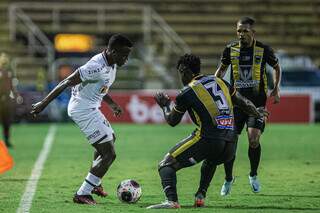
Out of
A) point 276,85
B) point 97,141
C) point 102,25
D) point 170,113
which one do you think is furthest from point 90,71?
point 102,25

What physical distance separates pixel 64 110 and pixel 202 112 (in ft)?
63.0

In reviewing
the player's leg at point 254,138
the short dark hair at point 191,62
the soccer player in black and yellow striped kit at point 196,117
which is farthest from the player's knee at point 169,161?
the player's leg at point 254,138

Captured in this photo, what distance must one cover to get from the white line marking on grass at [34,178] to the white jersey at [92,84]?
122cm

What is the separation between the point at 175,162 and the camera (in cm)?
928

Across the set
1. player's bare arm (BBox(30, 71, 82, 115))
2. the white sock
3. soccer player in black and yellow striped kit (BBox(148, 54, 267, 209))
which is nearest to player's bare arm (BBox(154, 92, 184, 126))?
soccer player in black and yellow striped kit (BBox(148, 54, 267, 209))

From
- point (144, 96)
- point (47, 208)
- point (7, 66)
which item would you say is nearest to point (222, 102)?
point (47, 208)

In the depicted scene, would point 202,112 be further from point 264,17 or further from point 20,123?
point 264,17

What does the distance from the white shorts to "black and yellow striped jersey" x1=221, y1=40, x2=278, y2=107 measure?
224cm

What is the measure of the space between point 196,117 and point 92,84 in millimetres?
1424

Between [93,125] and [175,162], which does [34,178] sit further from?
[175,162]

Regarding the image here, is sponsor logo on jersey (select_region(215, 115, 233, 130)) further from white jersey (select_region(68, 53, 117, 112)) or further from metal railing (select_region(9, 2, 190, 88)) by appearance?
metal railing (select_region(9, 2, 190, 88))

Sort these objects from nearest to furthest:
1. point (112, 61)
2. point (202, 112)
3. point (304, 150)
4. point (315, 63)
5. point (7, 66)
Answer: point (202, 112), point (112, 61), point (304, 150), point (7, 66), point (315, 63)

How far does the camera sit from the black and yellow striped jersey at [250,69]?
11.5m

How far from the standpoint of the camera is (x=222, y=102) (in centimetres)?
930
